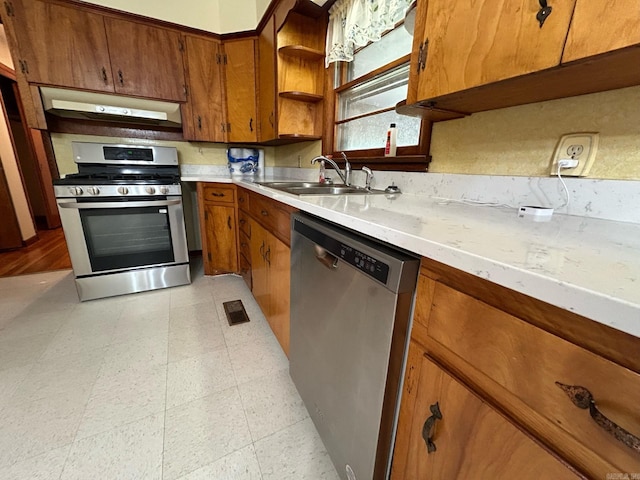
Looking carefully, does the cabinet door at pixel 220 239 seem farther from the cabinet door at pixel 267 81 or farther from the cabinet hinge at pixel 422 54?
the cabinet hinge at pixel 422 54

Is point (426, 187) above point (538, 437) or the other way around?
above

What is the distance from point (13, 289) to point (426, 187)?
312 cm

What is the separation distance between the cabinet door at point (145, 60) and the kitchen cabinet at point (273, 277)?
155 centimetres

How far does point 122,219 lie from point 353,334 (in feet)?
6.58

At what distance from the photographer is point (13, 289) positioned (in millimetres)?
2035

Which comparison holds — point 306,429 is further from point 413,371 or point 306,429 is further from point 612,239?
point 612,239

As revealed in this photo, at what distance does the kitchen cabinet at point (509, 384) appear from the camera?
287 mm

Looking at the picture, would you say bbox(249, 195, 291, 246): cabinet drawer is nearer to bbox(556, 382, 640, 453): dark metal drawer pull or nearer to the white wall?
bbox(556, 382, 640, 453): dark metal drawer pull

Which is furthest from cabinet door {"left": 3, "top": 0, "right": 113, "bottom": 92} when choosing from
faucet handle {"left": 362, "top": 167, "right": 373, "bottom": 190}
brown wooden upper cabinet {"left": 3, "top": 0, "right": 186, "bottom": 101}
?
faucet handle {"left": 362, "top": 167, "right": 373, "bottom": 190}

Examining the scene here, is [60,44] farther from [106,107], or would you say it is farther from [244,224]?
[244,224]

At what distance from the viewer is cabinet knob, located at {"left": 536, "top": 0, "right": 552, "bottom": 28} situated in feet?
1.81

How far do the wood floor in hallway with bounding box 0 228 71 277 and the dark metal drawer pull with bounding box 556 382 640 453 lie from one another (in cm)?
353

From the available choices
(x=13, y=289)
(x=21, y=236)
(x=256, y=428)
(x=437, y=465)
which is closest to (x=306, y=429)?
(x=256, y=428)

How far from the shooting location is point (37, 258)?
8.80 feet
